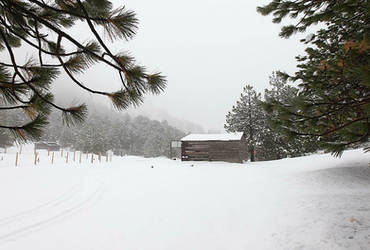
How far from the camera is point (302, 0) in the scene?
13.1 ft

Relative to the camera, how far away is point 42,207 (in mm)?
5695

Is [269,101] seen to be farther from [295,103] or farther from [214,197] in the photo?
[214,197]

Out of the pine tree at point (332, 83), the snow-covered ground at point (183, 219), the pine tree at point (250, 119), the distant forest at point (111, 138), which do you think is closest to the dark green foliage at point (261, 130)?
the pine tree at point (250, 119)

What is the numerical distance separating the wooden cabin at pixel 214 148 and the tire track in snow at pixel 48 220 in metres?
15.7

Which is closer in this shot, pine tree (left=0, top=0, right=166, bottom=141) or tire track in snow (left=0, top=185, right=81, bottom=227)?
pine tree (left=0, top=0, right=166, bottom=141)

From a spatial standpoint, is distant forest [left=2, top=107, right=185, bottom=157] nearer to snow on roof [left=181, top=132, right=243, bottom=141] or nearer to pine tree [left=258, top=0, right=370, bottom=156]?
snow on roof [left=181, top=132, right=243, bottom=141]

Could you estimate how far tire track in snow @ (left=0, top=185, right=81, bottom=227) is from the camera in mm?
4740

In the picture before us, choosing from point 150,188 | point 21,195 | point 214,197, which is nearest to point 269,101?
point 214,197

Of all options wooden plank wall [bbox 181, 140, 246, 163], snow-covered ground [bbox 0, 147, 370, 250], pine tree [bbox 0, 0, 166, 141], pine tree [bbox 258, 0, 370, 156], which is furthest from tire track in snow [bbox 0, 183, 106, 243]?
wooden plank wall [bbox 181, 140, 246, 163]

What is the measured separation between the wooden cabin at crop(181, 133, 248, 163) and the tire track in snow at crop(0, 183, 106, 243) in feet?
51.6

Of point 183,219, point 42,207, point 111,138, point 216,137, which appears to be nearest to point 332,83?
point 183,219

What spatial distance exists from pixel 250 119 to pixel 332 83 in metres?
21.7

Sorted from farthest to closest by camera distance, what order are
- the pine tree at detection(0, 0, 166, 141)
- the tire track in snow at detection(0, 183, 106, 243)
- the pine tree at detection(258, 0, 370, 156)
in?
1. the tire track in snow at detection(0, 183, 106, 243)
2. the pine tree at detection(258, 0, 370, 156)
3. the pine tree at detection(0, 0, 166, 141)

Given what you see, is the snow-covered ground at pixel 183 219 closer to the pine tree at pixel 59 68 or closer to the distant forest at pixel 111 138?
the pine tree at pixel 59 68
